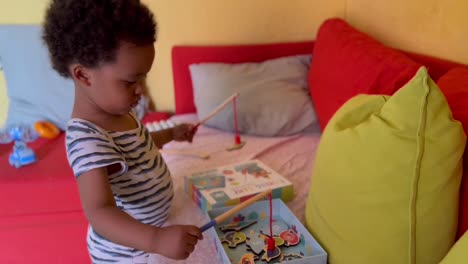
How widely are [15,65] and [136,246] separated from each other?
4.26 ft

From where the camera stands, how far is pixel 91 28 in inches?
27.1

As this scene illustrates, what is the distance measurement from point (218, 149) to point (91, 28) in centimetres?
71

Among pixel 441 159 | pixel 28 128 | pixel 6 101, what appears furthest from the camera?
pixel 6 101

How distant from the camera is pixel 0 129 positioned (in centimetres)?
171

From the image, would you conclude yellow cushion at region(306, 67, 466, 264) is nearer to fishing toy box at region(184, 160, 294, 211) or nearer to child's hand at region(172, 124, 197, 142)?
fishing toy box at region(184, 160, 294, 211)

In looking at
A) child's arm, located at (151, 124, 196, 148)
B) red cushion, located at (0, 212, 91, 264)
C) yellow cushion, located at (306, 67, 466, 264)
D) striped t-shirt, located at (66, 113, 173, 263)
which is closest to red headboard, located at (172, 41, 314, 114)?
child's arm, located at (151, 124, 196, 148)

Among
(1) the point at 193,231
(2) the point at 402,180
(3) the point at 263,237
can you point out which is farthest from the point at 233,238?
(2) the point at 402,180

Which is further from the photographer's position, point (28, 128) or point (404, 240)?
point (28, 128)

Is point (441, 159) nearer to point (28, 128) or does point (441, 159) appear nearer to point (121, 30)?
point (121, 30)

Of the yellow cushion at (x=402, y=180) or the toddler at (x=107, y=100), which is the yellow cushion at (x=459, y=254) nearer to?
the yellow cushion at (x=402, y=180)

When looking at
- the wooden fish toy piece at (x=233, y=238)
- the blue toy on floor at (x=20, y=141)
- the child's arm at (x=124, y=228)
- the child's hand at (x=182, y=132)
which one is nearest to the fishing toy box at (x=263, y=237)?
the wooden fish toy piece at (x=233, y=238)

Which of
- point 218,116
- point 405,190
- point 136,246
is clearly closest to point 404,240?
point 405,190

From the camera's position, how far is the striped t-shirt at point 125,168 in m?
0.71

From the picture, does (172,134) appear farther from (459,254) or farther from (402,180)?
(459,254)
